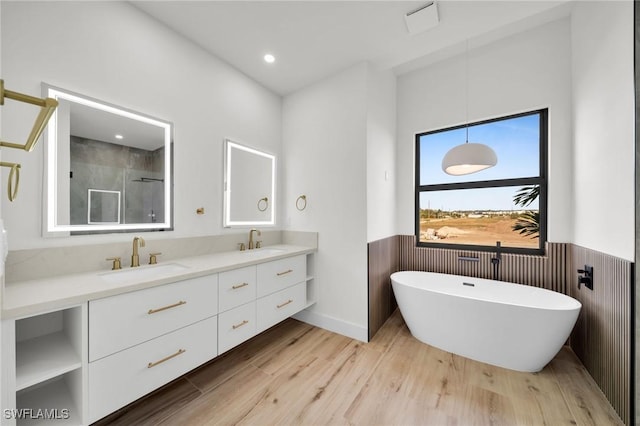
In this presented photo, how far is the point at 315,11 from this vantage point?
1780mm

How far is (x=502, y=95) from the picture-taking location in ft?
7.87

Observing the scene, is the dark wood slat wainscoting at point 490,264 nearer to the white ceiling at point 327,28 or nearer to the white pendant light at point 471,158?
the white pendant light at point 471,158

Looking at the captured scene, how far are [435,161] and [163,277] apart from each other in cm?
284

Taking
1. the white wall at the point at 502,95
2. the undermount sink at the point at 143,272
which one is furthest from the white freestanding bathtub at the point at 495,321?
the undermount sink at the point at 143,272

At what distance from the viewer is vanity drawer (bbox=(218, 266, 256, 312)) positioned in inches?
65.5

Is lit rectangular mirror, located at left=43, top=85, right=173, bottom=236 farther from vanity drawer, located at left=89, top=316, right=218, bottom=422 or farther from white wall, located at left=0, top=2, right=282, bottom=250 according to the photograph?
vanity drawer, located at left=89, top=316, right=218, bottom=422

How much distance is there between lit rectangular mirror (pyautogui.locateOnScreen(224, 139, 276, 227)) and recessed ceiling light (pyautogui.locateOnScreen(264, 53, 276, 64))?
83 centimetres

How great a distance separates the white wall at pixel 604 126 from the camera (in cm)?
134

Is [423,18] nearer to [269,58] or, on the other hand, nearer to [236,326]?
[269,58]

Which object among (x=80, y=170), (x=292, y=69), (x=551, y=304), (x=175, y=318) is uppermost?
(x=292, y=69)

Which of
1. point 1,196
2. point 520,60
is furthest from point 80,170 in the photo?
point 520,60

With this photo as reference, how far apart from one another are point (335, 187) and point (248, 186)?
909mm

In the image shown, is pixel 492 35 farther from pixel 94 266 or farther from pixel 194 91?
pixel 94 266

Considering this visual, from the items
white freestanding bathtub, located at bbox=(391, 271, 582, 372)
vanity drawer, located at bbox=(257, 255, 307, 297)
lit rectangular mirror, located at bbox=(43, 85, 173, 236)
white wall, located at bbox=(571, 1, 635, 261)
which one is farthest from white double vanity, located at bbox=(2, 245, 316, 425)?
white wall, located at bbox=(571, 1, 635, 261)
